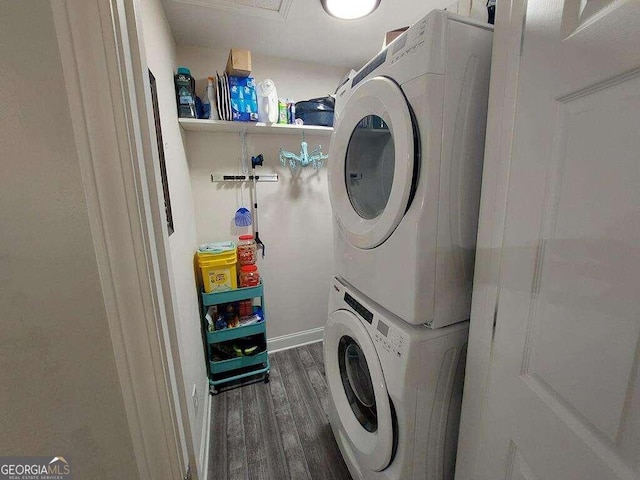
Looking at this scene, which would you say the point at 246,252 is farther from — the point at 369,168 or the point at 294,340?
the point at 369,168

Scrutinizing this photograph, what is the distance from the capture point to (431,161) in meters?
0.72

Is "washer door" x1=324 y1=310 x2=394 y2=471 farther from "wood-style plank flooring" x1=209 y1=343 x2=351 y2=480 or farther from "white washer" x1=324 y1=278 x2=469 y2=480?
"wood-style plank flooring" x1=209 y1=343 x2=351 y2=480

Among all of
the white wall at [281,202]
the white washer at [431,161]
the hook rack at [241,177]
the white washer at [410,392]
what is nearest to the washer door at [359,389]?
the white washer at [410,392]

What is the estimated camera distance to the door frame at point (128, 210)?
40 centimetres

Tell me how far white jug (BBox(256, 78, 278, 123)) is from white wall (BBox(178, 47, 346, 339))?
0.24 meters

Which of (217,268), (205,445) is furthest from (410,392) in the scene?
(217,268)

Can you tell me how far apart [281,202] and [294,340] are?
1205mm

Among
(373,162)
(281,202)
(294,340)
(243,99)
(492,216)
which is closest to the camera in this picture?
(492,216)

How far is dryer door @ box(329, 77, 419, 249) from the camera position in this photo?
2.47 feet

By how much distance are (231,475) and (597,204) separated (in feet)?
5.70

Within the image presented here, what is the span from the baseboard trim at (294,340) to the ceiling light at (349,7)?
7.29 feet

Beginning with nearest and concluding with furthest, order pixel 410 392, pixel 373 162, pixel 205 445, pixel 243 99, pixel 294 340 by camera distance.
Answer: pixel 410 392, pixel 373 162, pixel 205 445, pixel 243 99, pixel 294 340

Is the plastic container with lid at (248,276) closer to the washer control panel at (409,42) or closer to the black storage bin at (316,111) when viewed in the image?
the black storage bin at (316,111)

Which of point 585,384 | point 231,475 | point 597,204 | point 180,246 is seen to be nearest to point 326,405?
point 231,475
